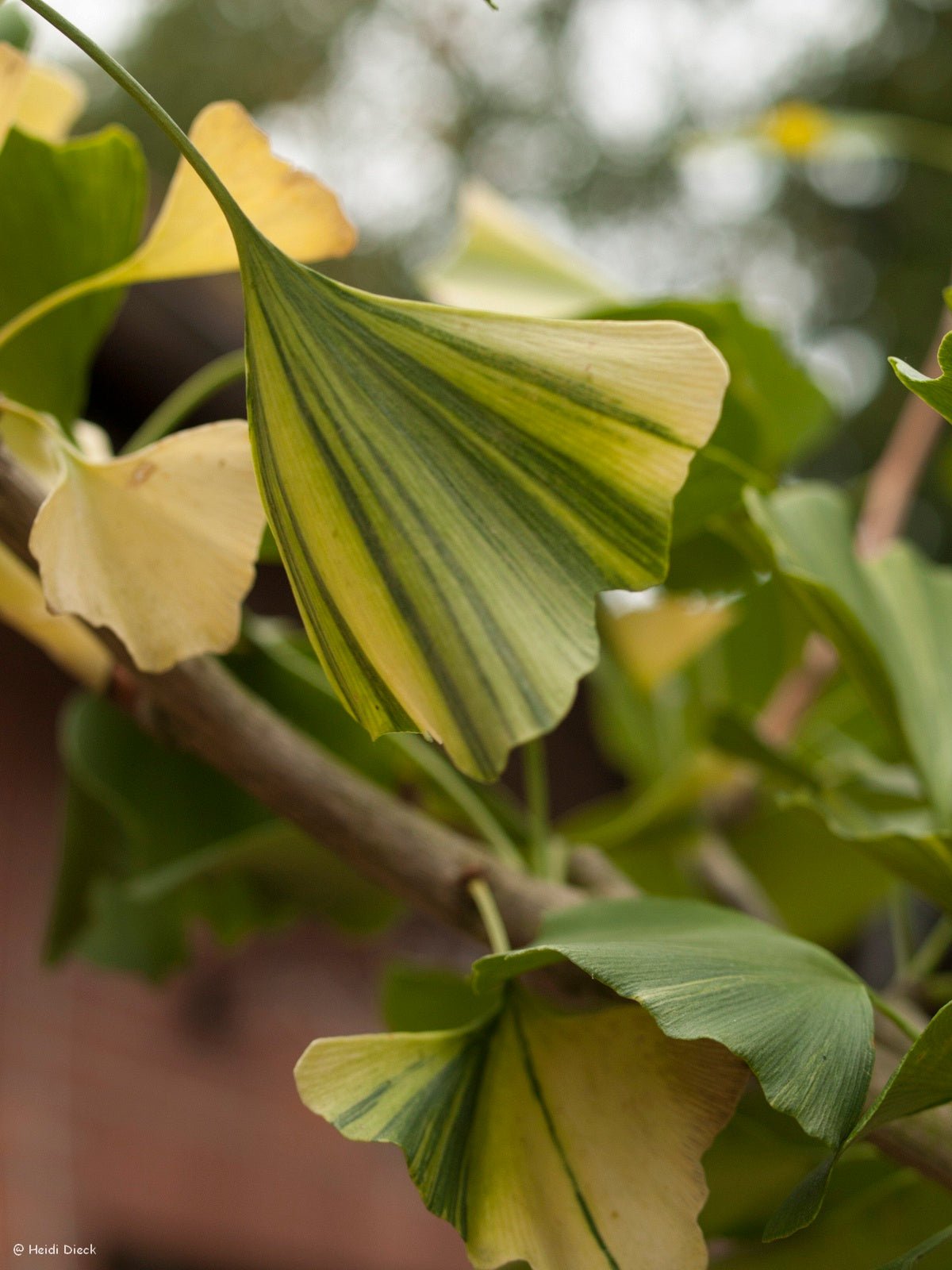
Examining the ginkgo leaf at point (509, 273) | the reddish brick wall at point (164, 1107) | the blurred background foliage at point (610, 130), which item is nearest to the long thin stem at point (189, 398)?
the ginkgo leaf at point (509, 273)

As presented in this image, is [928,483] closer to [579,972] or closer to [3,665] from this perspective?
[3,665]

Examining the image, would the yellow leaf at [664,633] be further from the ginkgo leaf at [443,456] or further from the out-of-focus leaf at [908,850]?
the ginkgo leaf at [443,456]

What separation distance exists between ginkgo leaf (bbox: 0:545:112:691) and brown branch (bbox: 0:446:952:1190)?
3 cm

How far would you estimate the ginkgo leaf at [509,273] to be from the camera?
1.29ft

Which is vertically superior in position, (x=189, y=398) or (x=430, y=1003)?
(x=189, y=398)

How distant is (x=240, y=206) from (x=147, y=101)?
0.03m

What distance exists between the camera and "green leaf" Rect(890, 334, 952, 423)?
16cm

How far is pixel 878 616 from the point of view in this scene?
0.93ft

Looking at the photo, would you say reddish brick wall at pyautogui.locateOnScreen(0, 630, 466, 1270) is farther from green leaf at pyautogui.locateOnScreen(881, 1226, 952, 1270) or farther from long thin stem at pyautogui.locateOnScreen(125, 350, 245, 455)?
green leaf at pyautogui.locateOnScreen(881, 1226, 952, 1270)

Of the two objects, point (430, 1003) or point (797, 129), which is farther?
point (797, 129)

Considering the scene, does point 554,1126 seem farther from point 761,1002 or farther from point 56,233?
point 56,233

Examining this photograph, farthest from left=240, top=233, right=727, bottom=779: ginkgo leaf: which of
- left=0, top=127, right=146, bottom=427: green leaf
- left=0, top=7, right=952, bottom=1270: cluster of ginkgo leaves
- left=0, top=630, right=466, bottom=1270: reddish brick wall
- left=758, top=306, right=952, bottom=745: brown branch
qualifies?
left=0, top=630, right=466, bottom=1270: reddish brick wall

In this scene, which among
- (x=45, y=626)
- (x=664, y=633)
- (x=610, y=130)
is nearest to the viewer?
(x=45, y=626)

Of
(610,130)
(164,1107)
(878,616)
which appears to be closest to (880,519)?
(878,616)
